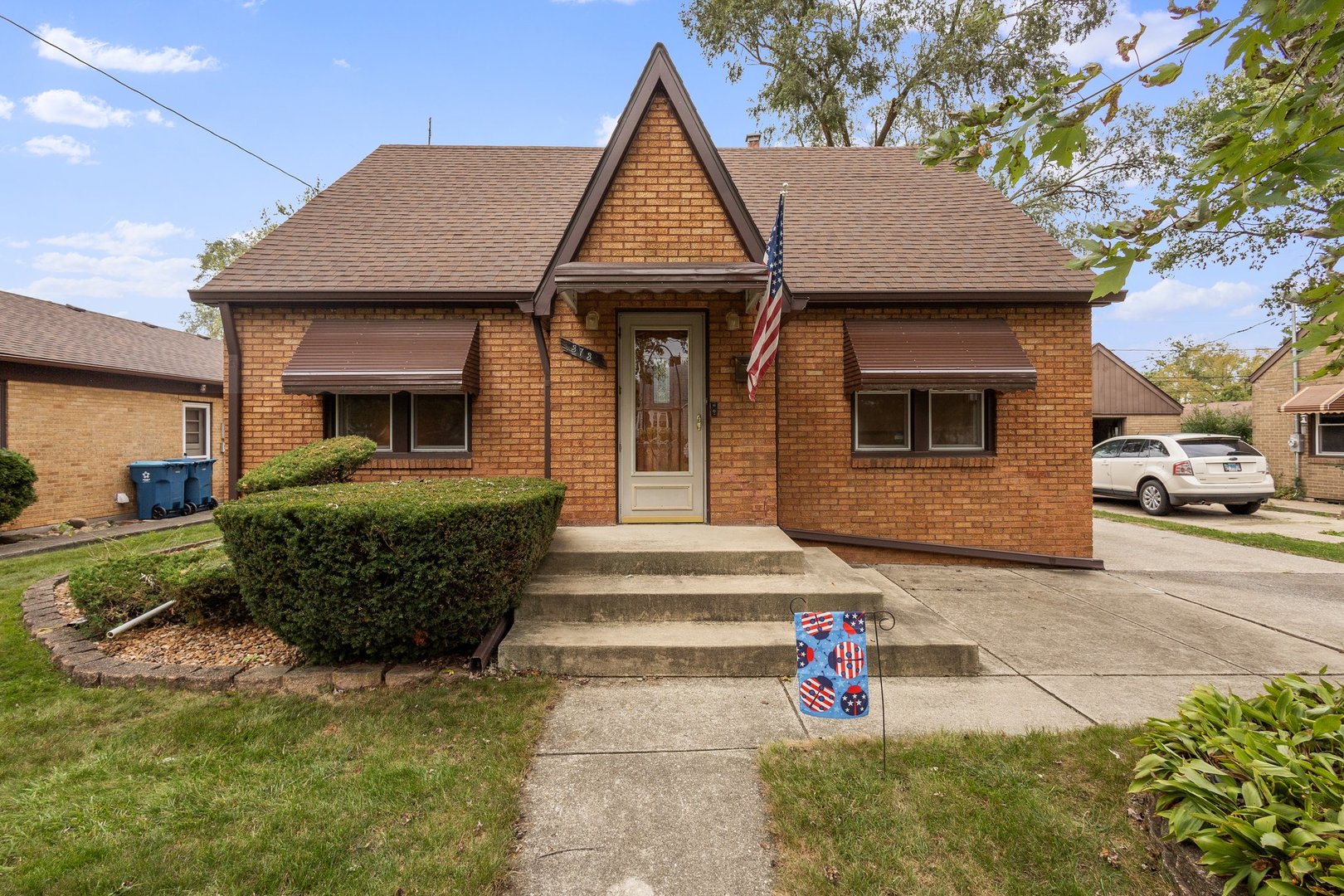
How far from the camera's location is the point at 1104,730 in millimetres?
3346

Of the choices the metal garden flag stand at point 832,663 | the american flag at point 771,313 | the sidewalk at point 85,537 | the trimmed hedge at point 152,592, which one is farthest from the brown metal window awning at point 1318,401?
the sidewalk at point 85,537

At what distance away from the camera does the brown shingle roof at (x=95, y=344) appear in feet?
38.2

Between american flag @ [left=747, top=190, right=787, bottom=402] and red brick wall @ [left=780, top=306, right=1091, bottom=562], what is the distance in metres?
2.10

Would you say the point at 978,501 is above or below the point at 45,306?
below

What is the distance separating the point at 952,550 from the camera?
7.55m

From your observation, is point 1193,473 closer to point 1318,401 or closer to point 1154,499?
point 1154,499

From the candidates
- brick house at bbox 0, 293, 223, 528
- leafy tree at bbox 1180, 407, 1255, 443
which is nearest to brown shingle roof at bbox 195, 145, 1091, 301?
brick house at bbox 0, 293, 223, 528

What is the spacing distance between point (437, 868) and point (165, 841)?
1.28 m

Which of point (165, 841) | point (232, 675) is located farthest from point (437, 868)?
point (232, 675)

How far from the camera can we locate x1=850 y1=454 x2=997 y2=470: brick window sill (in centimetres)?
753

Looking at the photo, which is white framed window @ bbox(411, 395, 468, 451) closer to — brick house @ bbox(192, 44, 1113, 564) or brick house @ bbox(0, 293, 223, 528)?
brick house @ bbox(192, 44, 1113, 564)

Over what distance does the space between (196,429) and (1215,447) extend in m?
24.2

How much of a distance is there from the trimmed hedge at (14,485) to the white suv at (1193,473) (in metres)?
21.5

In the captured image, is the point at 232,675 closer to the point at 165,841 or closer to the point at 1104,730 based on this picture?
the point at 165,841
